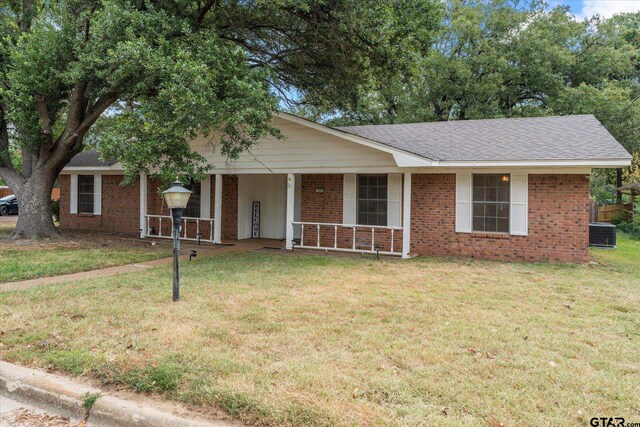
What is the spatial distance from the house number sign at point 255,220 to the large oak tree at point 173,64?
438 cm

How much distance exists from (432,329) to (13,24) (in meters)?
14.1

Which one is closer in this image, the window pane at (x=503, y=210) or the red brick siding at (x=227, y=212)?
the window pane at (x=503, y=210)

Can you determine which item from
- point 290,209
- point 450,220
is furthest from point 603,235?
point 290,209

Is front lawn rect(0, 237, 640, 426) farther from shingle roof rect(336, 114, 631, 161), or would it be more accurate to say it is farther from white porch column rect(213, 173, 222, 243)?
white porch column rect(213, 173, 222, 243)

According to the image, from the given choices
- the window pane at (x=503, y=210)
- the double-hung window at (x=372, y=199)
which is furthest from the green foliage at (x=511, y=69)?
the window pane at (x=503, y=210)

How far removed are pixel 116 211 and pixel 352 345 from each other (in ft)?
45.8

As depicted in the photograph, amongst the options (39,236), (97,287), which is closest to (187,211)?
(39,236)

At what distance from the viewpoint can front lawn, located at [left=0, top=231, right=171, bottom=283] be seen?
8.09m

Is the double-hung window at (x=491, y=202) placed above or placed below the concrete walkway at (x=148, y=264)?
above

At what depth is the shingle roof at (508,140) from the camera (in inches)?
376

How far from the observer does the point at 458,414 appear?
2977 mm

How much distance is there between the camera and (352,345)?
430cm

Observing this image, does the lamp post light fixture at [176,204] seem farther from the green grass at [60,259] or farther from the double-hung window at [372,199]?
the double-hung window at [372,199]

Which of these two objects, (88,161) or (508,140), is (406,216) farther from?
(88,161)
